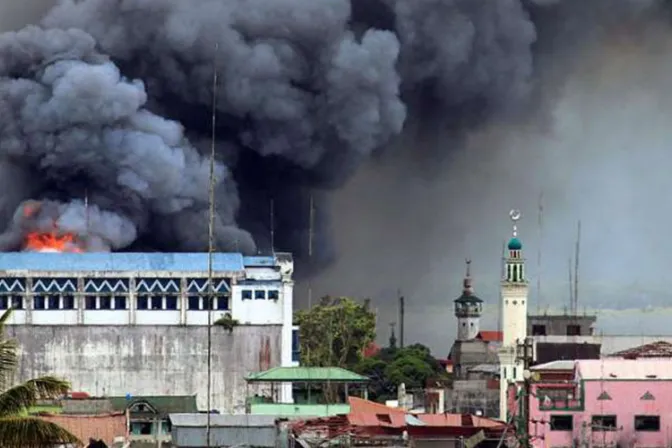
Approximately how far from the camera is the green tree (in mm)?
93125

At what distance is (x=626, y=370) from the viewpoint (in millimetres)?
55656

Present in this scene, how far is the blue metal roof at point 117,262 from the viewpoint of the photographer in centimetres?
8238

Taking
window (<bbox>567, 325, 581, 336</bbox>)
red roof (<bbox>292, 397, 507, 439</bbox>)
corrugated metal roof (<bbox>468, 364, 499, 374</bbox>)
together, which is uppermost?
window (<bbox>567, 325, 581, 336</bbox>)

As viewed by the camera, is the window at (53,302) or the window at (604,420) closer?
the window at (604,420)

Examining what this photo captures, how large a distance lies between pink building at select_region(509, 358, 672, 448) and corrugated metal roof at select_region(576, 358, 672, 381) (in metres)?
0.04

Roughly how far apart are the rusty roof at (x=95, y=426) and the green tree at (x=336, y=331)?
→ 3450cm

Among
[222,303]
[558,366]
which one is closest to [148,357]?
[222,303]

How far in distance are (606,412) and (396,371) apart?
37.8m

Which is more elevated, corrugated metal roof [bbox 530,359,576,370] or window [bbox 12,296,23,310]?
window [bbox 12,296,23,310]

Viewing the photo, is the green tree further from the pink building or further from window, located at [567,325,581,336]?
the pink building

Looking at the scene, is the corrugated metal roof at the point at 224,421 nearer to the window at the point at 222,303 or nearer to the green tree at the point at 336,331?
the window at the point at 222,303

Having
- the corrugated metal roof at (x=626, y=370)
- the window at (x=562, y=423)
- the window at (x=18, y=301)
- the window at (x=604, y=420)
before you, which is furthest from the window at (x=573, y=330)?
the window at (x=604, y=420)

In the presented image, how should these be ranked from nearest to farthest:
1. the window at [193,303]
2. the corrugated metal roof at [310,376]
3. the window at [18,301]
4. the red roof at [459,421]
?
the red roof at [459,421], the corrugated metal roof at [310,376], the window at [18,301], the window at [193,303]

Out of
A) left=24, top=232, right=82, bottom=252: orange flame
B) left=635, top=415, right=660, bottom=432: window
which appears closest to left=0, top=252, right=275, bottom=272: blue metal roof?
left=24, top=232, right=82, bottom=252: orange flame
